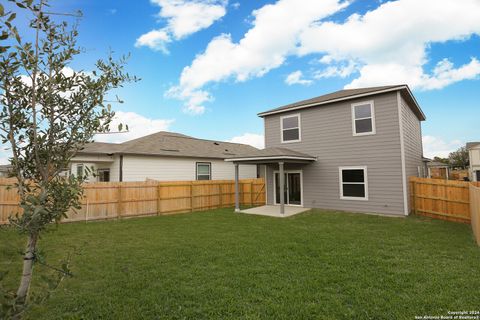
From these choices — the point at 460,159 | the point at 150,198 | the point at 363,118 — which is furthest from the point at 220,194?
the point at 460,159

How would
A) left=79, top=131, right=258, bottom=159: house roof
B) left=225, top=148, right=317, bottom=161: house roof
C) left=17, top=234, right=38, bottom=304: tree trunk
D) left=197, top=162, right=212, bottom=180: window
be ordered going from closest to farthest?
left=17, top=234, right=38, bottom=304: tree trunk → left=225, top=148, right=317, bottom=161: house roof → left=79, top=131, right=258, bottom=159: house roof → left=197, top=162, right=212, bottom=180: window

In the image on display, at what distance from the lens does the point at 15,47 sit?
2.08 metres

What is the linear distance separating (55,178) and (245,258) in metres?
4.33

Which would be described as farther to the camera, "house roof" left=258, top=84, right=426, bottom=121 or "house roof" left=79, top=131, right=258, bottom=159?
"house roof" left=79, top=131, right=258, bottom=159

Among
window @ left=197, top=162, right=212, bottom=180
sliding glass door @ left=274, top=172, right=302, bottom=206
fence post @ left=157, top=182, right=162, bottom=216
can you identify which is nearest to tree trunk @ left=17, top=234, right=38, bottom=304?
fence post @ left=157, top=182, right=162, bottom=216

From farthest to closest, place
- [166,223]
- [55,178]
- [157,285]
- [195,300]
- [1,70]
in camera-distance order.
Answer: [166,223], [157,285], [195,300], [55,178], [1,70]

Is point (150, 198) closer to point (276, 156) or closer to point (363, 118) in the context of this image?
point (276, 156)

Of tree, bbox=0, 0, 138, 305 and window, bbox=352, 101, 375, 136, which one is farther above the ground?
window, bbox=352, 101, 375, 136

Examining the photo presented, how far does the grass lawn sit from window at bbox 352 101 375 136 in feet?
16.1

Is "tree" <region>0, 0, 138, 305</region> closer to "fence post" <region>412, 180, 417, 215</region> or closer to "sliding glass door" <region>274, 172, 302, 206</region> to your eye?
"sliding glass door" <region>274, 172, 302, 206</region>

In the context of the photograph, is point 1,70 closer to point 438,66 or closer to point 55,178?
point 55,178

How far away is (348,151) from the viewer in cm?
1217

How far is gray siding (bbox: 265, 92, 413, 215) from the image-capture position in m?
11.0

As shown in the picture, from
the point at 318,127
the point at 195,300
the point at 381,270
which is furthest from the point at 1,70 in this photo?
the point at 318,127
